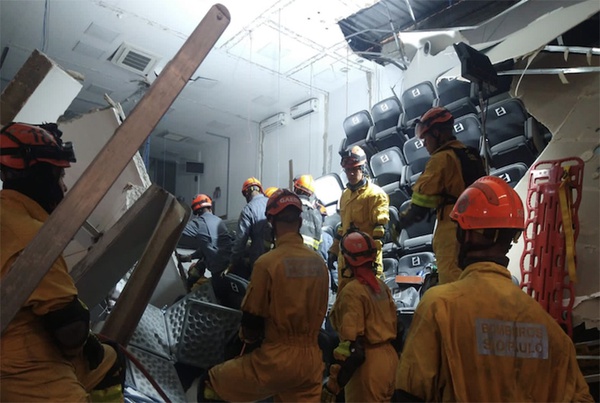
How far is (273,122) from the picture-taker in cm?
996

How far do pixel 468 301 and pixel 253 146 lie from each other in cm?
926

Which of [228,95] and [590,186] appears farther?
[228,95]

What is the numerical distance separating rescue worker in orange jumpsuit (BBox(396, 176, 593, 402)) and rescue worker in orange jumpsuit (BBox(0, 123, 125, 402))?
118 centimetres

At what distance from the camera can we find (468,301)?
4.89ft

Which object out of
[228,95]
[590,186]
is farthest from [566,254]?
[228,95]

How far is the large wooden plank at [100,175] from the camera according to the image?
4.42 feet

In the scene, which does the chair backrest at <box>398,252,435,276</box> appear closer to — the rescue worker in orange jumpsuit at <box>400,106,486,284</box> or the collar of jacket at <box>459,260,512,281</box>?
the rescue worker in orange jumpsuit at <box>400,106,486,284</box>

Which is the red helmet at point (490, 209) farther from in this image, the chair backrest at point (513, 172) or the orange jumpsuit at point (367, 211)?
the chair backrest at point (513, 172)

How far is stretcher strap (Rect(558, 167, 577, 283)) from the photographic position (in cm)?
329

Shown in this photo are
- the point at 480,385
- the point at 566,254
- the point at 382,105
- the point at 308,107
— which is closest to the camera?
the point at 480,385

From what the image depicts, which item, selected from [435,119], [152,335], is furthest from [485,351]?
[152,335]

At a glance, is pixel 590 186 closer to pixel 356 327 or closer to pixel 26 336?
pixel 356 327

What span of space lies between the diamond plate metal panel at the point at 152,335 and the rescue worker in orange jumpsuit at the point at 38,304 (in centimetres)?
142

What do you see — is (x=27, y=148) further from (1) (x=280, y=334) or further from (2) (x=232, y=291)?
(2) (x=232, y=291)
